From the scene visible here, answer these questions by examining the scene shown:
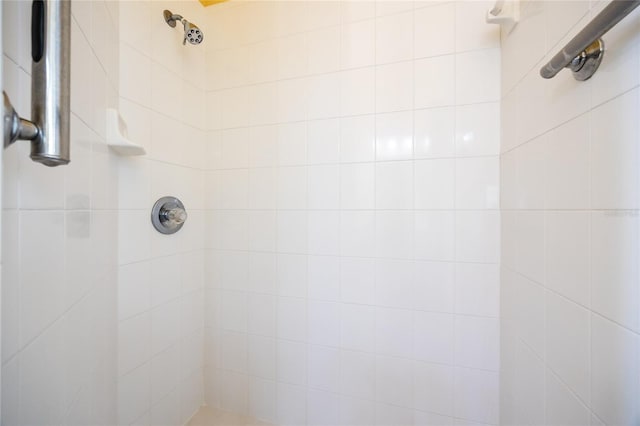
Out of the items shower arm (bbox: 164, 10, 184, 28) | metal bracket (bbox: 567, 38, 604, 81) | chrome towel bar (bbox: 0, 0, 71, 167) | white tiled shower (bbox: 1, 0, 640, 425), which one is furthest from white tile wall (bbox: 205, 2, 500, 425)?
chrome towel bar (bbox: 0, 0, 71, 167)

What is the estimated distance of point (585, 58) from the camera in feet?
1.88

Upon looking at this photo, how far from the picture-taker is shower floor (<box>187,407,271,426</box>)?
1.43 meters

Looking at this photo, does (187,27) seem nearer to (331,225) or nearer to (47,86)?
(331,225)

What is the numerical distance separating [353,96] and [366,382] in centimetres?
135

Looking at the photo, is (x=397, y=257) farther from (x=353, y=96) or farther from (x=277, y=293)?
(x=353, y=96)

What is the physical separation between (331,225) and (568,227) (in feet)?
2.82

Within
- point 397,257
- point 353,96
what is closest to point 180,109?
point 353,96

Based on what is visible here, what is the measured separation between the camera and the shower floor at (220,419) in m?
1.43

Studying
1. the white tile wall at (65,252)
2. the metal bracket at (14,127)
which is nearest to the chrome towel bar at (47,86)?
the metal bracket at (14,127)

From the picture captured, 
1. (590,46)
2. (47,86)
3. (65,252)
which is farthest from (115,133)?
(590,46)

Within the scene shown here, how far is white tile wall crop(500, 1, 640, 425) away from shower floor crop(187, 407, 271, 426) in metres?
1.21

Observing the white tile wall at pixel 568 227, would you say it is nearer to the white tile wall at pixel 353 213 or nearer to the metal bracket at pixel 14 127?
the white tile wall at pixel 353 213

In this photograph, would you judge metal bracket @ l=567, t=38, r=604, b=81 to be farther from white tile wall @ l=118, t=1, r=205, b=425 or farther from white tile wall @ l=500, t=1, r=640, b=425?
white tile wall @ l=118, t=1, r=205, b=425

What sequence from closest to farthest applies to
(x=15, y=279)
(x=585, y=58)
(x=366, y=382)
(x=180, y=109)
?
1. (x=15, y=279)
2. (x=585, y=58)
3. (x=366, y=382)
4. (x=180, y=109)
